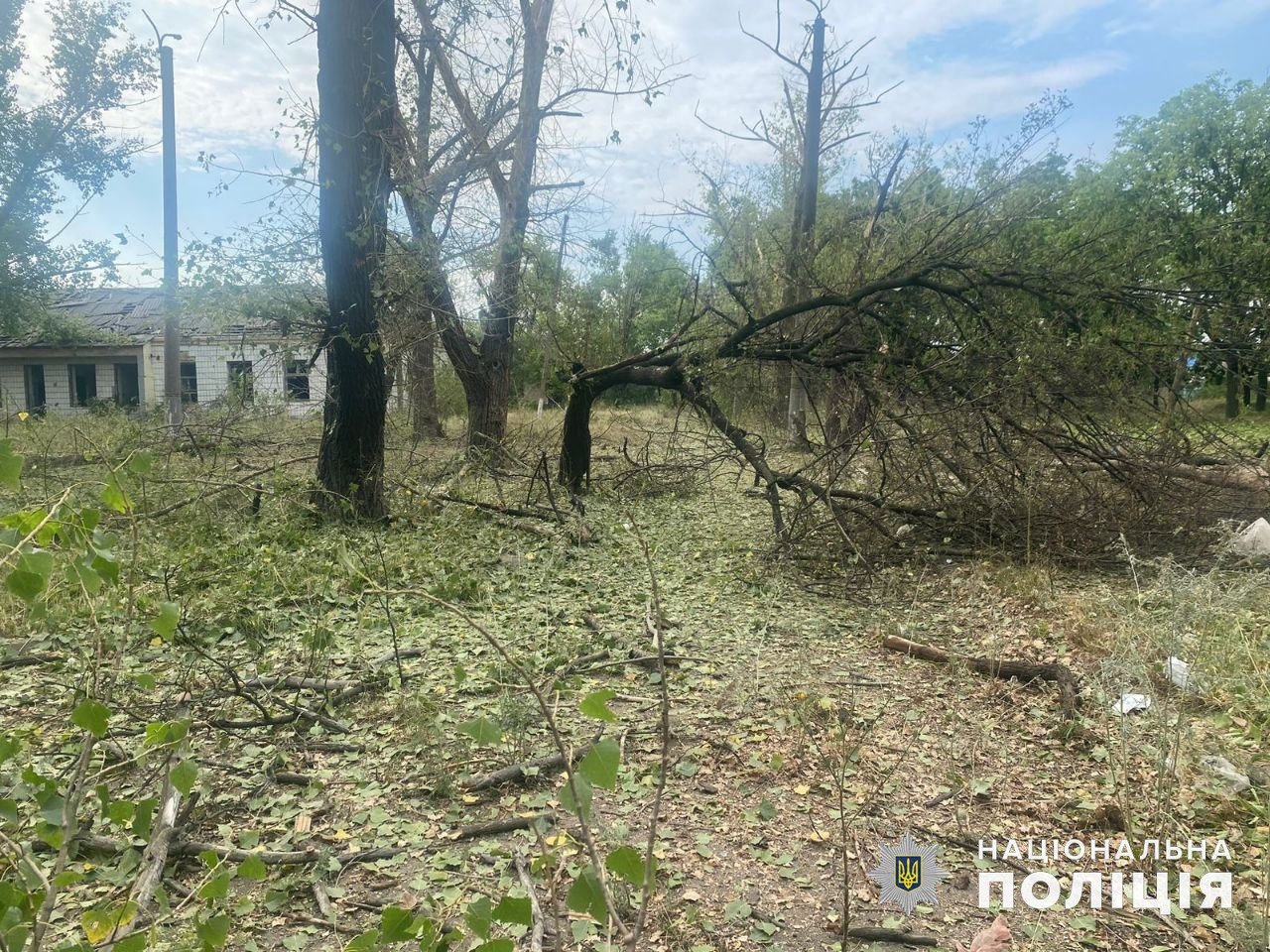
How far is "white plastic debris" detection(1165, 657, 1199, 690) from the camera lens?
2588 mm

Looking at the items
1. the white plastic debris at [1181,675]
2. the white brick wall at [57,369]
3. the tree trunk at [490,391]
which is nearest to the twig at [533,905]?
the white plastic debris at [1181,675]

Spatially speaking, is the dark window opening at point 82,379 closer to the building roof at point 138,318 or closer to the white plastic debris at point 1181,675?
the building roof at point 138,318

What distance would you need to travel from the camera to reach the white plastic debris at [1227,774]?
7.86 ft

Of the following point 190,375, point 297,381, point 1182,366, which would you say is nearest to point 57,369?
point 190,375

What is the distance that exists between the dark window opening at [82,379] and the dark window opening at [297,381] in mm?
18259

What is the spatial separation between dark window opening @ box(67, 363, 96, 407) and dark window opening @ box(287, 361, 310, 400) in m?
18.3

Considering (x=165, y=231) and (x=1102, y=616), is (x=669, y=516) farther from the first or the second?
(x=165, y=231)

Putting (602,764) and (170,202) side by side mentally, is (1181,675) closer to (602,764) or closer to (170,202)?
(602,764)

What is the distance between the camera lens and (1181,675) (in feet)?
10.1

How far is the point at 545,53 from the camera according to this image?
1024 cm

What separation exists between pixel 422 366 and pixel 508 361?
129 centimetres

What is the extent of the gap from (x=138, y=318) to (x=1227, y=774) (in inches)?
1065

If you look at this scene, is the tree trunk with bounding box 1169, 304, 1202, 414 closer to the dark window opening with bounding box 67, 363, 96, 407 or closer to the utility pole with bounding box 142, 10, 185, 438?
the utility pole with bounding box 142, 10, 185, 438

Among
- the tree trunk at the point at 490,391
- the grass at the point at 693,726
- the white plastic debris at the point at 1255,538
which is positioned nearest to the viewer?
the grass at the point at 693,726
